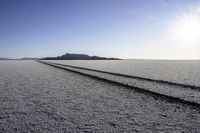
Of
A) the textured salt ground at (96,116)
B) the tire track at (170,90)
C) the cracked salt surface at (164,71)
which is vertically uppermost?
the cracked salt surface at (164,71)

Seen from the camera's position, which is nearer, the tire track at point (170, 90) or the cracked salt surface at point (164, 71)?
the tire track at point (170, 90)

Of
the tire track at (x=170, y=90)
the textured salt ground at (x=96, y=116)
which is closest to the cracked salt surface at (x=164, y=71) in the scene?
the tire track at (x=170, y=90)

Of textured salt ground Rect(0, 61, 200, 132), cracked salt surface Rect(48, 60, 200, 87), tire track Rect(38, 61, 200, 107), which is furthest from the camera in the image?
cracked salt surface Rect(48, 60, 200, 87)

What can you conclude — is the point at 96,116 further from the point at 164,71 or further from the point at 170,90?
the point at 164,71

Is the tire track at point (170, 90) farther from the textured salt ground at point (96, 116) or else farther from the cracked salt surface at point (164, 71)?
the cracked salt surface at point (164, 71)

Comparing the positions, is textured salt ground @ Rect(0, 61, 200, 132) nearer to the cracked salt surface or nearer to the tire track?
the tire track

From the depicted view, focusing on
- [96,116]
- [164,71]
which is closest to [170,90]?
[96,116]

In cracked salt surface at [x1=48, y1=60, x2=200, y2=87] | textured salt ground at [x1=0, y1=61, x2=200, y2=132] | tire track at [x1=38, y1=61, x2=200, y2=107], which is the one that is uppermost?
cracked salt surface at [x1=48, y1=60, x2=200, y2=87]

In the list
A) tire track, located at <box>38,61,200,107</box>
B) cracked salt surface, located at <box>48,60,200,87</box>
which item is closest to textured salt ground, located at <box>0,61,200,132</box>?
tire track, located at <box>38,61,200,107</box>

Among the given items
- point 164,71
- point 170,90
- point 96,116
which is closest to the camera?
point 96,116

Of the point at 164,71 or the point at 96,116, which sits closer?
the point at 96,116

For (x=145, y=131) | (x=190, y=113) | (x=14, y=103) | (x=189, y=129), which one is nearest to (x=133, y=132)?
(x=145, y=131)

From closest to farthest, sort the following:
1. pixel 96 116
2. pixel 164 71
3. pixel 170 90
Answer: pixel 96 116, pixel 170 90, pixel 164 71

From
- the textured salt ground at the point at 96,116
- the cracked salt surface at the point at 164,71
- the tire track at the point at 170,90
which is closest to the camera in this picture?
the textured salt ground at the point at 96,116
